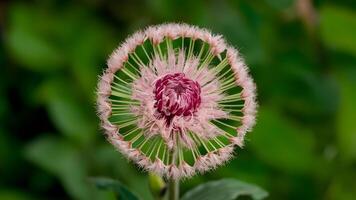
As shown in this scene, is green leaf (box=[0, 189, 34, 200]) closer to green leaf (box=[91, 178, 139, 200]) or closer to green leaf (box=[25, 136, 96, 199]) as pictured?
green leaf (box=[25, 136, 96, 199])

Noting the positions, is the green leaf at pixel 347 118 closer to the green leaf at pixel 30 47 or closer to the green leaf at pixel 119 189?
the green leaf at pixel 30 47

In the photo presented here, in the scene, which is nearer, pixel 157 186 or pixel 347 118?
pixel 157 186

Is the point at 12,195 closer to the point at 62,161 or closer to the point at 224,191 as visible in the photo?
the point at 62,161

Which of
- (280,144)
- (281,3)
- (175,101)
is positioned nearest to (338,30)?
(281,3)

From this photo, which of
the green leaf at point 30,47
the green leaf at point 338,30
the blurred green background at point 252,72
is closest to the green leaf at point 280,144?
the blurred green background at point 252,72

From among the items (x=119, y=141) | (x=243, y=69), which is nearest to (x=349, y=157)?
(x=243, y=69)

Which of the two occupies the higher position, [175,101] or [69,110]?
[69,110]
